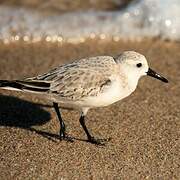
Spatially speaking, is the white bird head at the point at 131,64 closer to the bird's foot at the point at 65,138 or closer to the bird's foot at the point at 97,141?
the bird's foot at the point at 97,141

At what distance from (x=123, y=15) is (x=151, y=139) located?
11.4ft

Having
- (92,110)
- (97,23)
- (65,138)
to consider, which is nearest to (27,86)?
(65,138)

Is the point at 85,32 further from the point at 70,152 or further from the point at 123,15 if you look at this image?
the point at 70,152

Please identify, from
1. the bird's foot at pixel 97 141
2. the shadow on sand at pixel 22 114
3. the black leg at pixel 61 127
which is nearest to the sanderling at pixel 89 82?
the black leg at pixel 61 127

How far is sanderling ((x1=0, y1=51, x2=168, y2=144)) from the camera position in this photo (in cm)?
380

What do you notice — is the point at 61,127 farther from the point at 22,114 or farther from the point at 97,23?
the point at 97,23

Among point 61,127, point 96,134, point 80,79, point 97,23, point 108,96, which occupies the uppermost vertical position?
point 80,79

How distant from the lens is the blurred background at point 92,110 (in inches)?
148

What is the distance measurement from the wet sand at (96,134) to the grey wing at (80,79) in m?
0.53

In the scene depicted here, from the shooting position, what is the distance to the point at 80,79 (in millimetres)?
3836

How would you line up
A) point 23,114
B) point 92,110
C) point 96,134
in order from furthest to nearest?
point 92,110
point 23,114
point 96,134

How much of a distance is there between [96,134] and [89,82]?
684 mm

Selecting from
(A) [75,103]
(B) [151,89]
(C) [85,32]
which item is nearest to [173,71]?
(B) [151,89]

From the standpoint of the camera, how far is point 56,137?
4207mm
